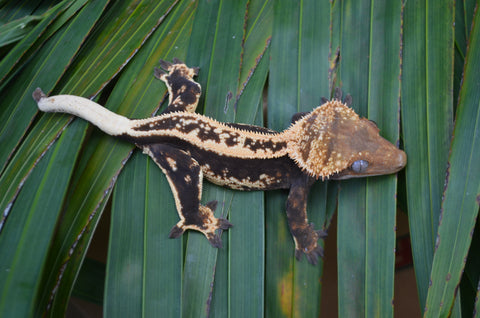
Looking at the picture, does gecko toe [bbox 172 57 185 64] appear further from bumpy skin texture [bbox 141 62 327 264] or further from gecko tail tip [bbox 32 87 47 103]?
gecko tail tip [bbox 32 87 47 103]

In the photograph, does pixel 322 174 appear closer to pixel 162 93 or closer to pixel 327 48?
pixel 327 48

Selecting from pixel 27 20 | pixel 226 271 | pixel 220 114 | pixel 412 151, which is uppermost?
pixel 27 20

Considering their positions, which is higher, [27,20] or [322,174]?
[27,20]

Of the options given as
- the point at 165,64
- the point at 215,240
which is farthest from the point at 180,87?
the point at 215,240

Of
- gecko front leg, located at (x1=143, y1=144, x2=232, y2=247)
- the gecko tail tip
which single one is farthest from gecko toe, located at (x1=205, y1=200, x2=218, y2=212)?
the gecko tail tip

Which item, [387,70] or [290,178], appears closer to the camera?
[387,70]

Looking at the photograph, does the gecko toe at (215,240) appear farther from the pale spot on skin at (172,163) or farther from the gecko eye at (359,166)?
the gecko eye at (359,166)

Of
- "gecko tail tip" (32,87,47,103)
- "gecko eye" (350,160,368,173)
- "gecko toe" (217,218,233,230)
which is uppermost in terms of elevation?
"gecko tail tip" (32,87,47,103)

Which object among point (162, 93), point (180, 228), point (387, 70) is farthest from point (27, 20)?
point (387, 70)
